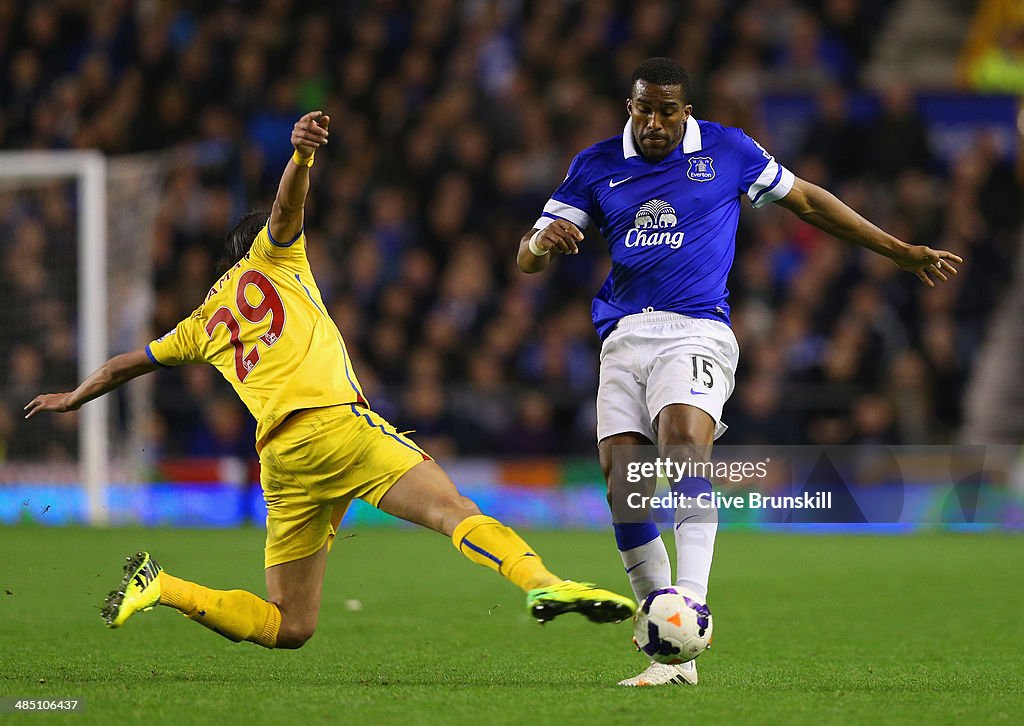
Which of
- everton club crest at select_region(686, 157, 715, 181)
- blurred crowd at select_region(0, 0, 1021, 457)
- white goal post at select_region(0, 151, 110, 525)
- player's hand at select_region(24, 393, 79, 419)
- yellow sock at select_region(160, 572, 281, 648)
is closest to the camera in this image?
yellow sock at select_region(160, 572, 281, 648)

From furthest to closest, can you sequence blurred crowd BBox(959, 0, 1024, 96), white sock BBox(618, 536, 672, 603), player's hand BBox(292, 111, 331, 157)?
blurred crowd BBox(959, 0, 1024, 96) → white sock BBox(618, 536, 672, 603) → player's hand BBox(292, 111, 331, 157)

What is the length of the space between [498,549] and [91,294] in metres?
9.89

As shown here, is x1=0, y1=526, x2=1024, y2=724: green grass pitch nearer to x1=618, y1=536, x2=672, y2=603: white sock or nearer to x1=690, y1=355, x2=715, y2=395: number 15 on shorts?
x1=618, y1=536, x2=672, y2=603: white sock

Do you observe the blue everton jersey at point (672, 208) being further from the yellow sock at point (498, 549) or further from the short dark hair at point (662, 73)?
the yellow sock at point (498, 549)

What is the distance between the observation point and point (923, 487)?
1448 centimetres

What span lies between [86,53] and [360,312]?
6.01 meters

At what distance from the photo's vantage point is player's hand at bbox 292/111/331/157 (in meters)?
5.75

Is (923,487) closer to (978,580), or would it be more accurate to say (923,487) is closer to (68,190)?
(978,580)

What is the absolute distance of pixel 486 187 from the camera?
1681 centimetres

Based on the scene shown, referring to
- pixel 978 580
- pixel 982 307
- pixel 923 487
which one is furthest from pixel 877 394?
pixel 978 580

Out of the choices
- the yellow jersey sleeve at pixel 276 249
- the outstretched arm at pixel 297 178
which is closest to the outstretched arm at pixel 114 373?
the yellow jersey sleeve at pixel 276 249

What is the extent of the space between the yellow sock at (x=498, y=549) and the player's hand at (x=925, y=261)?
2045 mm

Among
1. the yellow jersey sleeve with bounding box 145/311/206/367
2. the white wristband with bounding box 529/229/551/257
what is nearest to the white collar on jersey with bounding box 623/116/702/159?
the white wristband with bounding box 529/229/551/257

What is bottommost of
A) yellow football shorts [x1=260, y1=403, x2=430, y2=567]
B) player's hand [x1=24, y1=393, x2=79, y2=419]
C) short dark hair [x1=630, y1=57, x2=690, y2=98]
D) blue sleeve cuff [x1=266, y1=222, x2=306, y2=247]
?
yellow football shorts [x1=260, y1=403, x2=430, y2=567]
